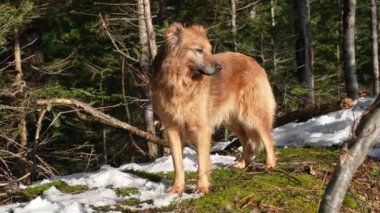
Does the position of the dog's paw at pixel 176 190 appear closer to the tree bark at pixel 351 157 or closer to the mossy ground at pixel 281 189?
the mossy ground at pixel 281 189

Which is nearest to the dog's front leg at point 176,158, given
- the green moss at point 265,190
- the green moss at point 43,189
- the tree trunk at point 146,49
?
the green moss at point 265,190

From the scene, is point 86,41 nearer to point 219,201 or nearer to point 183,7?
point 183,7

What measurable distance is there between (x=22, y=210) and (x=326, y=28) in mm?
21511

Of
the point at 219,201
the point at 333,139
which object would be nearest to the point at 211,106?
the point at 219,201

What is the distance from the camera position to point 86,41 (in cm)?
1560

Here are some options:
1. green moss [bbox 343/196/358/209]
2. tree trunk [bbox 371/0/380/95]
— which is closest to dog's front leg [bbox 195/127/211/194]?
green moss [bbox 343/196/358/209]

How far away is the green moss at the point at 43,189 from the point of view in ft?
20.4

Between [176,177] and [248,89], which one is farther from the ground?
[248,89]

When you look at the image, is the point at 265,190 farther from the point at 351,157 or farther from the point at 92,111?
the point at 92,111

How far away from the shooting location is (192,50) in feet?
19.3

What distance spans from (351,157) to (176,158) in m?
3.07

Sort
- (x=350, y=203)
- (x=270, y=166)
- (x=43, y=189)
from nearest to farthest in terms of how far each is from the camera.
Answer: (x=350, y=203) < (x=43, y=189) < (x=270, y=166)

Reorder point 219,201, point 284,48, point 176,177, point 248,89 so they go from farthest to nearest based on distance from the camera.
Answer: point 284,48 → point 248,89 → point 176,177 → point 219,201

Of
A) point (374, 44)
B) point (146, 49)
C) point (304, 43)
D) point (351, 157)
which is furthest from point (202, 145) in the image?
point (374, 44)
